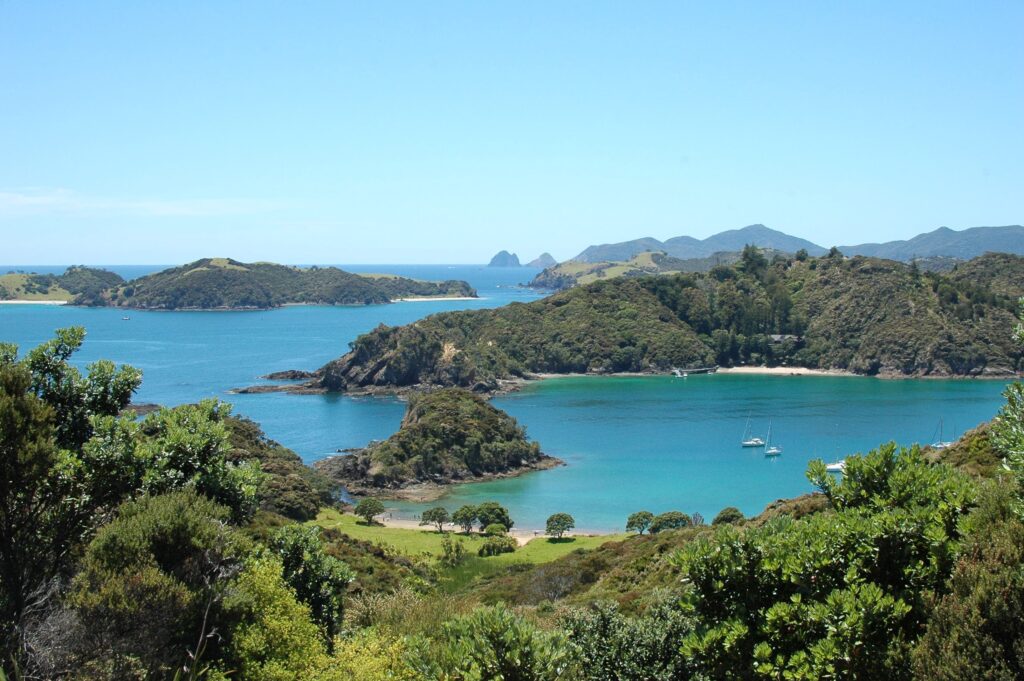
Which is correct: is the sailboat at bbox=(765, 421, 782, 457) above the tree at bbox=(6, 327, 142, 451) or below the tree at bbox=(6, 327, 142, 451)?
below

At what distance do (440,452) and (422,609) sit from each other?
6032 centimetres

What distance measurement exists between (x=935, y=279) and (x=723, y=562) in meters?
151

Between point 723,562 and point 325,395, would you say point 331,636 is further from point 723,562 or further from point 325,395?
point 325,395

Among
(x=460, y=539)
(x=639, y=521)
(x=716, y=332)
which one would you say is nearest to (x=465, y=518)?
(x=460, y=539)

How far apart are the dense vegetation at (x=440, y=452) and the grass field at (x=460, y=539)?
1247 cm

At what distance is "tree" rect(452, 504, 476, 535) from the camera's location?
58.3 metres

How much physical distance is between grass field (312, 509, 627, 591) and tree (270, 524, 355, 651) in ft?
67.6

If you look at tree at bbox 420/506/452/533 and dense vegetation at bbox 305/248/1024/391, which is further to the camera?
dense vegetation at bbox 305/248/1024/391

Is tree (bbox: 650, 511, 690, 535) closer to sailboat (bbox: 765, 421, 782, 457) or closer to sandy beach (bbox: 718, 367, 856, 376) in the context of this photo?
sailboat (bbox: 765, 421, 782, 457)

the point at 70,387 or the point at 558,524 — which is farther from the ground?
the point at 70,387

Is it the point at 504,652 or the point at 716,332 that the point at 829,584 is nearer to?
the point at 504,652

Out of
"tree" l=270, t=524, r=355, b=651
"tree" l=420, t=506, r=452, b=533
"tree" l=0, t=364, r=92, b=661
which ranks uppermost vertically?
"tree" l=0, t=364, r=92, b=661

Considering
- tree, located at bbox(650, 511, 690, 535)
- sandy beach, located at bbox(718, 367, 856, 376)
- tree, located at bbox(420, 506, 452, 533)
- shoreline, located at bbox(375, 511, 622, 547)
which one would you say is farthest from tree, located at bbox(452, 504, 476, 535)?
sandy beach, located at bbox(718, 367, 856, 376)

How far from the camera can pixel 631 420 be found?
96.9 m
